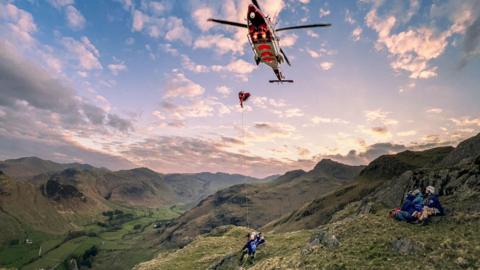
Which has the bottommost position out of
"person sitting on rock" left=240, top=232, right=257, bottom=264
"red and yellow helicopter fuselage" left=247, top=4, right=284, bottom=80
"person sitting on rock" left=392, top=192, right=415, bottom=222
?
"person sitting on rock" left=240, top=232, right=257, bottom=264

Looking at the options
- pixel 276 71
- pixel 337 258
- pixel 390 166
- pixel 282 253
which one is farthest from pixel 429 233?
pixel 390 166

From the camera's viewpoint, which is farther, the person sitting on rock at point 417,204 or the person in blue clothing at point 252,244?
the person in blue clothing at point 252,244

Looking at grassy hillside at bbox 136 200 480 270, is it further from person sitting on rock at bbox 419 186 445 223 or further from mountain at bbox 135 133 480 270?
person sitting on rock at bbox 419 186 445 223

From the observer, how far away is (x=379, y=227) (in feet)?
93.3

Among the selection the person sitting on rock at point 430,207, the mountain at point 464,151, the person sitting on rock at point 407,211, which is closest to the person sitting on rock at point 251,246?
the person sitting on rock at point 407,211

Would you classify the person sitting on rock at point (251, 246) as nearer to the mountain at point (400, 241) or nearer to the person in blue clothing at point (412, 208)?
the mountain at point (400, 241)

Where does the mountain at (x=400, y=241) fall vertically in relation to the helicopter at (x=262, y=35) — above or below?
below

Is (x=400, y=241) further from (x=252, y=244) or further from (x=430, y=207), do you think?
(x=252, y=244)

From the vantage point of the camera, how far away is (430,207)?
27297mm

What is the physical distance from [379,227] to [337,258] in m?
5.97

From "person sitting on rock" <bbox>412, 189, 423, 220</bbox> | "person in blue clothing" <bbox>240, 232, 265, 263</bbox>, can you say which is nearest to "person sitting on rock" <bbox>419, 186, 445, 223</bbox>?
"person sitting on rock" <bbox>412, 189, 423, 220</bbox>

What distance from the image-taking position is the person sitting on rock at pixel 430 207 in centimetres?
2680

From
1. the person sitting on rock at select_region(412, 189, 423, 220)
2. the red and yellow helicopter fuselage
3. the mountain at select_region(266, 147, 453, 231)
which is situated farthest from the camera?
the mountain at select_region(266, 147, 453, 231)

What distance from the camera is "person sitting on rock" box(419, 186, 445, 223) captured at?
2680 centimetres
